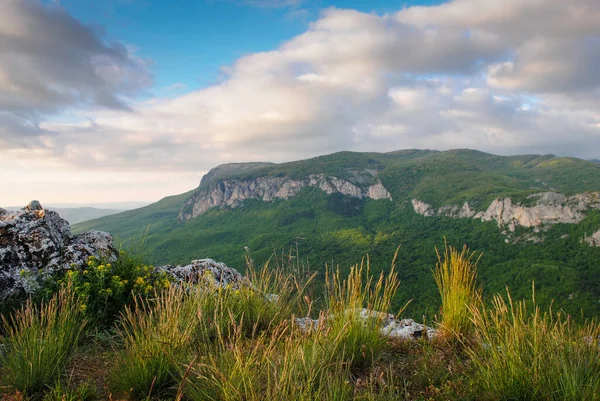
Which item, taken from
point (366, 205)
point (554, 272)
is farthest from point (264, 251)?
point (366, 205)

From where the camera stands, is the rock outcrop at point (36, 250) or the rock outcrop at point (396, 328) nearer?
the rock outcrop at point (396, 328)

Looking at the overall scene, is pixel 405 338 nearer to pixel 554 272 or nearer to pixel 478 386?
pixel 478 386

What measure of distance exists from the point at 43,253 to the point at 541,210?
448ft

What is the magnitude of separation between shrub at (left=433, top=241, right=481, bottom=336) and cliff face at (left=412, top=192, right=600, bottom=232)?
129620 millimetres

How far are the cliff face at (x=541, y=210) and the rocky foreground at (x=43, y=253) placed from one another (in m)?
131

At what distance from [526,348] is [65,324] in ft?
15.9

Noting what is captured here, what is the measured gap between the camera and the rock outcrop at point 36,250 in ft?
15.9

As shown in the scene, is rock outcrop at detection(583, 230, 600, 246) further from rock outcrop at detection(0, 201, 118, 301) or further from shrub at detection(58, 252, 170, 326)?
rock outcrop at detection(0, 201, 118, 301)

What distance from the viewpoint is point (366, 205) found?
197 metres

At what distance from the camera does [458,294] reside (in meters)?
4.38

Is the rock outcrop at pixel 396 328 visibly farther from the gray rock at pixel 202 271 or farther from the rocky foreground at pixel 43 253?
the gray rock at pixel 202 271

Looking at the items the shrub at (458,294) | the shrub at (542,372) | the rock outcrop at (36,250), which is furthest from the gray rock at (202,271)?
the shrub at (542,372)

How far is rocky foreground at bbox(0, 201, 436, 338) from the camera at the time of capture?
483 centimetres

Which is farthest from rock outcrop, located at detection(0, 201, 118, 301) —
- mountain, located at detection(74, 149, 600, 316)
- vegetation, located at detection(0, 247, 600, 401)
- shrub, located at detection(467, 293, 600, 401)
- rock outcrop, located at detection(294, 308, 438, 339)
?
mountain, located at detection(74, 149, 600, 316)
